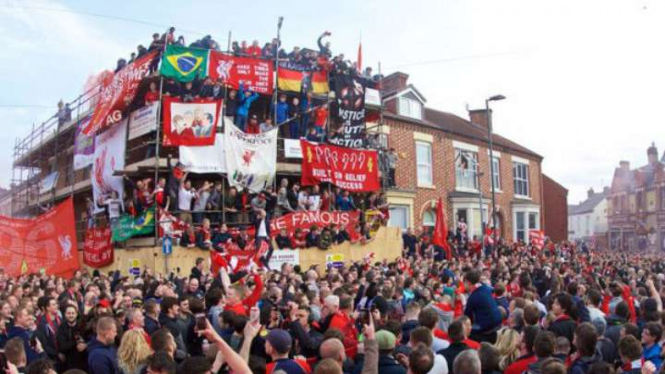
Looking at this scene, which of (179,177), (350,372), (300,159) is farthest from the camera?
(300,159)

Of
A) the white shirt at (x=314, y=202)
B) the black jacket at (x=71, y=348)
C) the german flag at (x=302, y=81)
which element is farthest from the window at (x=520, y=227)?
the black jacket at (x=71, y=348)

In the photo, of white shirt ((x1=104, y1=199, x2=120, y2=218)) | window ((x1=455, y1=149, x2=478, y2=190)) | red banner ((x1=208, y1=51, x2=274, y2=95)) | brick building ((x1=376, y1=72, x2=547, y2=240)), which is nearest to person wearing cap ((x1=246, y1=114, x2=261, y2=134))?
red banner ((x1=208, y1=51, x2=274, y2=95))

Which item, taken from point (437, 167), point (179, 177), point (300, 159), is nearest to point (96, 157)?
point (179, 177)

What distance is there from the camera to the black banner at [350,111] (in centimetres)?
2122

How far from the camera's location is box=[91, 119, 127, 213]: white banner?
59.0ft

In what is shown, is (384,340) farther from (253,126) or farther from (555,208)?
(555,208)

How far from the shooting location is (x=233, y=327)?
5641 millimetres

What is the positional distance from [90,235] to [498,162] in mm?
21960

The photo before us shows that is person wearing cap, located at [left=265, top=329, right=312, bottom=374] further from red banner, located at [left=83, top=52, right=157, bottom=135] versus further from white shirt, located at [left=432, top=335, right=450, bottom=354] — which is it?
red banner, located at [left=83, top=52, right=157, bottom=135]

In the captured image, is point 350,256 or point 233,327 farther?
point 350,256

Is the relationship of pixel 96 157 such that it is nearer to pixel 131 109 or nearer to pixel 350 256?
pixel 131 109

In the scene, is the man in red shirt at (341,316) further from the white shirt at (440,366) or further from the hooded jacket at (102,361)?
the hooded jacket at (102,361)

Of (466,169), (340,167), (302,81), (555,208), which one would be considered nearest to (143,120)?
(302,81)

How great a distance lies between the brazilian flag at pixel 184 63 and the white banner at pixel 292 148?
3.58 metres
